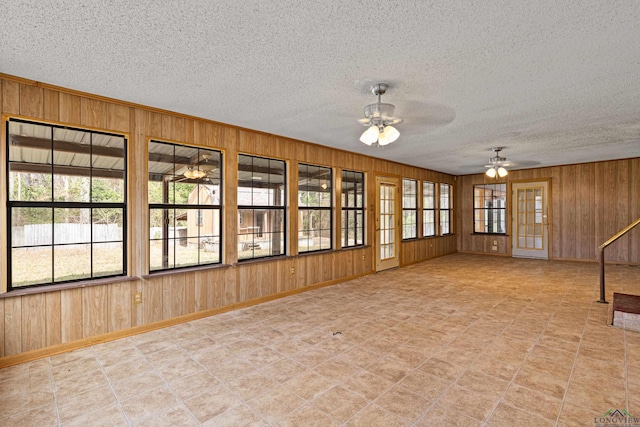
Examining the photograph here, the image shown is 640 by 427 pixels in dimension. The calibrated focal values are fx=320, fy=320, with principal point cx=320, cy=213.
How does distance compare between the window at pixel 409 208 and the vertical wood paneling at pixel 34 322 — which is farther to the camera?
the window at pixel 409 208

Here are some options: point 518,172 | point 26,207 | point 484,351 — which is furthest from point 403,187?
point 26,207

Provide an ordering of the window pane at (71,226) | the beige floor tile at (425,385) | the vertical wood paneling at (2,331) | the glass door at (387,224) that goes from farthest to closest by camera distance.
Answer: the glass door at (387,224)
the window pane at (71,226)
the vertical wood paneling at (2,331)
the beige floor tile at (425,385)

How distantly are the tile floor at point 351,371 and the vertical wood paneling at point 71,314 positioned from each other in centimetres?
19

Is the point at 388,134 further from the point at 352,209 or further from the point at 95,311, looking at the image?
the point at 95,311

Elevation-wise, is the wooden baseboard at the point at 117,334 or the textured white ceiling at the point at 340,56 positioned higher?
the textured white ceiling at the point at 340,56

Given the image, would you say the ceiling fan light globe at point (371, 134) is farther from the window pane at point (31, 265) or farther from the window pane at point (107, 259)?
the window pane at point (31, 265)

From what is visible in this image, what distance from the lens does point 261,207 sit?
4809 mm

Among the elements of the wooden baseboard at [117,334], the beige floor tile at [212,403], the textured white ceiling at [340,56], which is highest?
the textured white ceiling at [340,56]

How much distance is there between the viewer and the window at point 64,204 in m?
2.95

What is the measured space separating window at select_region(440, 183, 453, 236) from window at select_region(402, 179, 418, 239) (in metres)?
1.54

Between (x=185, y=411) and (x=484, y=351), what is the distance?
2630 millimetres

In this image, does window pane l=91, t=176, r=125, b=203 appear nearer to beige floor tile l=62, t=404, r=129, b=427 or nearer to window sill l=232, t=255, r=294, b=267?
window sill l=232, t=255, r=294, b=267

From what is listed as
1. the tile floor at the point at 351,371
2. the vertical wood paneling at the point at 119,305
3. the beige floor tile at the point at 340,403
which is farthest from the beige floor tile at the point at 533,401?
the vertical wood paneling at the point at 119,305

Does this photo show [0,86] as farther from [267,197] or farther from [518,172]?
[518,172]
